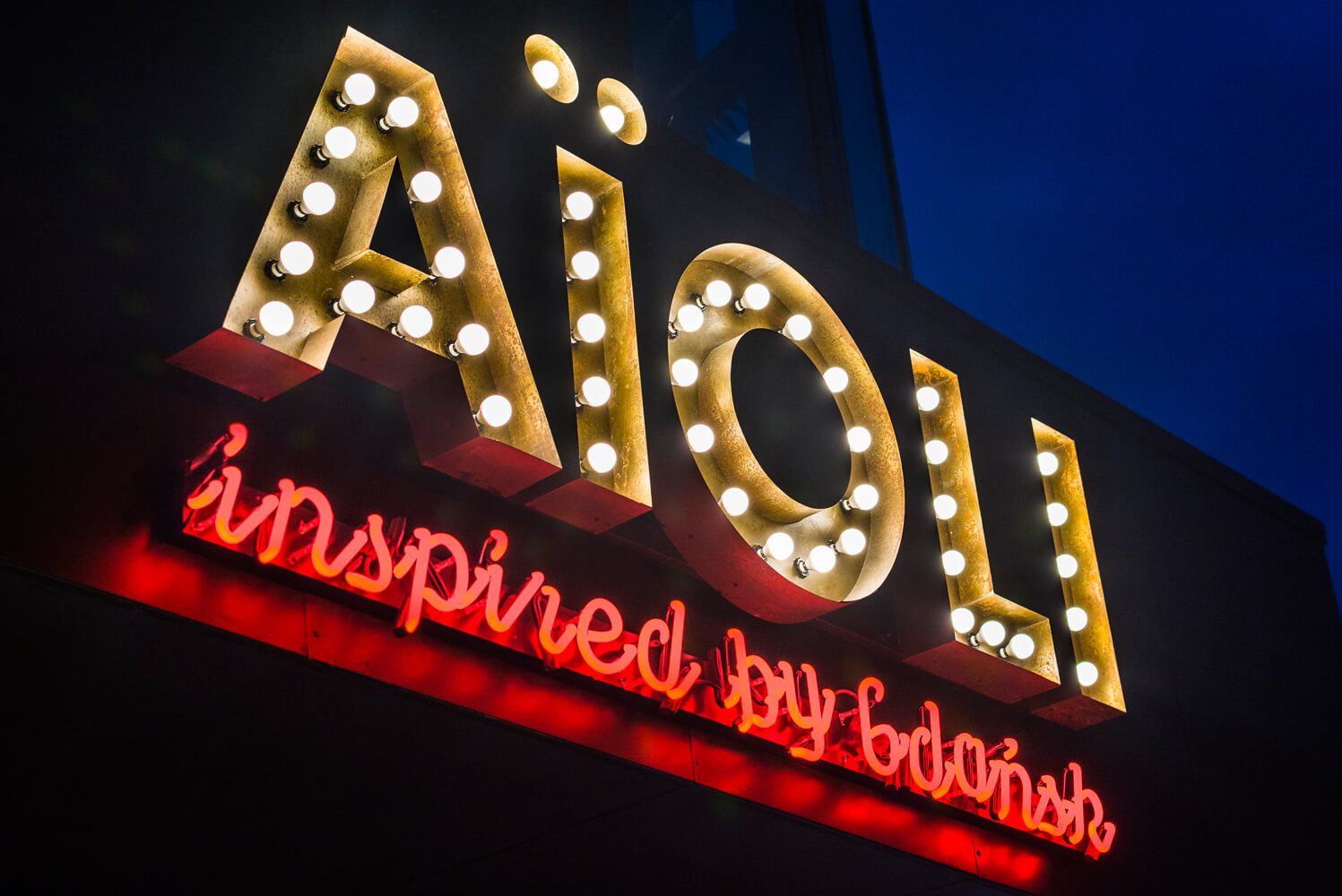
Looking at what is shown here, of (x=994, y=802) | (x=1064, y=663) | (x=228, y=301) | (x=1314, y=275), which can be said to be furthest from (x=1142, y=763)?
(x=1314, y=275)

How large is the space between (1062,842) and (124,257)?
4420 millimetres

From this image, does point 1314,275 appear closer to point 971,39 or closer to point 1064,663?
point 971,39

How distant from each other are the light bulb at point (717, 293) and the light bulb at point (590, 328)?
26.7 inches

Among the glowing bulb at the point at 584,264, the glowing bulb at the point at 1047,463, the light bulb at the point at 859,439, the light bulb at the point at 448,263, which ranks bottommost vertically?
the light bulb at the point at 448,263

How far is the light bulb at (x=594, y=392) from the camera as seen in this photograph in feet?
15.9

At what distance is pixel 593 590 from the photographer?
4.92m

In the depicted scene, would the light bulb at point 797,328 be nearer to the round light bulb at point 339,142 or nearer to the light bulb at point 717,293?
the light bulb at point 717,293

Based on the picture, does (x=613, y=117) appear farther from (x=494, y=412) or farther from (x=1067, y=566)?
(x=1067, y=566)

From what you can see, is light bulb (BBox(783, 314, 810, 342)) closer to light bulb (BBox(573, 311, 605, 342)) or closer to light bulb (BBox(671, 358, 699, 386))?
light bulb (BBox(671, 358, 699, 386))

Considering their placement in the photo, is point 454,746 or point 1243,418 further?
point 1243,418

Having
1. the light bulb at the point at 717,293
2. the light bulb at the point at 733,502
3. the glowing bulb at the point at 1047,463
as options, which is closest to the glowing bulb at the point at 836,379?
the light bulb at the point at 717,293

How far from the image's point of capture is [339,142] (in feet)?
14.7

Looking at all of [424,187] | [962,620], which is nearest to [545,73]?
[424,187]

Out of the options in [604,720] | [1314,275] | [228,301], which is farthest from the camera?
[1314,275]
